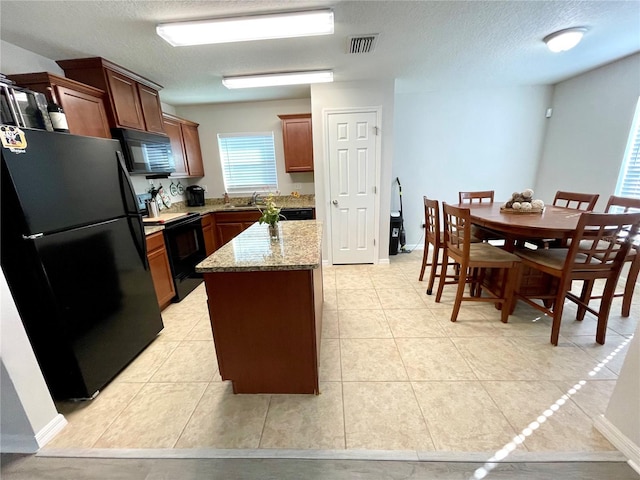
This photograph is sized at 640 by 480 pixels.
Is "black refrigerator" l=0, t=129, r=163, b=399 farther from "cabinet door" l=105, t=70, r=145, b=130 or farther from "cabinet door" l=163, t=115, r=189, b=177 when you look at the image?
"cabinet door" l=163, t=115, r=189, b=177

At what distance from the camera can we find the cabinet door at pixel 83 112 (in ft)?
6.46

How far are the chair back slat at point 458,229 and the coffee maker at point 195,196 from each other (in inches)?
141

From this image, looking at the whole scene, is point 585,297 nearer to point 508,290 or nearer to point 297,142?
point 508,290

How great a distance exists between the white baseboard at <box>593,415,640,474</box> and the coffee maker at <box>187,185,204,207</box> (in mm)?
4717

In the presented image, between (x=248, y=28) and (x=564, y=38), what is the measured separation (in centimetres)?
258

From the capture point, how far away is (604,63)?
2906 millimetres

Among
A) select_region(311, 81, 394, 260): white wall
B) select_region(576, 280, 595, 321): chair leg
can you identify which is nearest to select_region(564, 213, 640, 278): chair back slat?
select_region(576, 280, 595, 321): chair leg

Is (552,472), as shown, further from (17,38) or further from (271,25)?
(17,38)

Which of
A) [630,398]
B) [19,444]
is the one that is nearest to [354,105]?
[630,398]

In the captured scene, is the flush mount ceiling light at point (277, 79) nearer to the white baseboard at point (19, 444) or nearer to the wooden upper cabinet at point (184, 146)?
the wooden upper cabinet at point (184, 146)

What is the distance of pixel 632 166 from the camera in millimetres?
2838

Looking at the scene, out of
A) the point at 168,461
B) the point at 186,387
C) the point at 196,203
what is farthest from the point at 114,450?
the point at 196,203

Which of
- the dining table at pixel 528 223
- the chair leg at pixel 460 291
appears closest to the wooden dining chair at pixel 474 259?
the chair leg at pixel 460 291

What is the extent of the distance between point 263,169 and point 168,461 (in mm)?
3756
